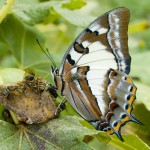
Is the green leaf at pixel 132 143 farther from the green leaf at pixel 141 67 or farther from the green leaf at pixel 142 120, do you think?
the green leaf at pixel 141 67

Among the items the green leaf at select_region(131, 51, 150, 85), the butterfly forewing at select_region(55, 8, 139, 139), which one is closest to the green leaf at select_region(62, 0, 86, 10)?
the butterfly forewing at select_region(55, 8, 139, 139)

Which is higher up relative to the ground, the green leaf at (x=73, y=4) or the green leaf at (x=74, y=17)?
the green leaf at (x=73, y=4)

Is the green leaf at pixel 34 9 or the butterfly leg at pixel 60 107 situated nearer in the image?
the butterfly leg at pixel 60 107

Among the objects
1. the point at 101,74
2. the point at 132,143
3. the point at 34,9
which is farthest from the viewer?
the point at 34,9

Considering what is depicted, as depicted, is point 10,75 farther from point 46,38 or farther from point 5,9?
point 46,38

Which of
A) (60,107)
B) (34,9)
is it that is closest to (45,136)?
(60,107)

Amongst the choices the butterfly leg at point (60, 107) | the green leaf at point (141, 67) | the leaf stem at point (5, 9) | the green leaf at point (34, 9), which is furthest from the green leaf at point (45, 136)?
the green leaf at point (141, 67)

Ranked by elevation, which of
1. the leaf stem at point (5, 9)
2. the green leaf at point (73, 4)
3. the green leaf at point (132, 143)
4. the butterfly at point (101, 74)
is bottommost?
the green leaf at point (132, 143)

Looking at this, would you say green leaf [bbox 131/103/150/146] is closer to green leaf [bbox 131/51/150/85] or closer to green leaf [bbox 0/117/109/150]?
green leaf [bbox 131/51/150/85]

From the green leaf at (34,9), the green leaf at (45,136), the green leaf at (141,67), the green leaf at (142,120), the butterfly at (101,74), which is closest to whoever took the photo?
the green leaf at (45,136)
